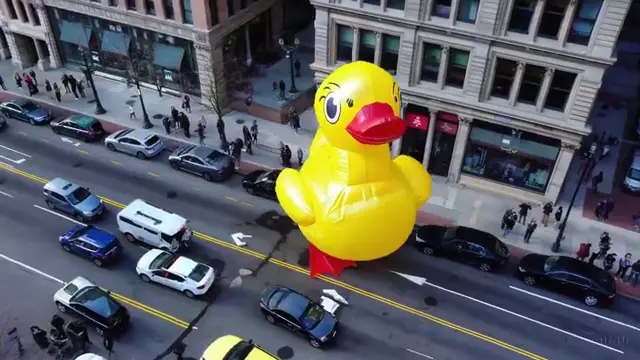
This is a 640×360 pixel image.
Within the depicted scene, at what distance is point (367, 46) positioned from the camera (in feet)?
98.2

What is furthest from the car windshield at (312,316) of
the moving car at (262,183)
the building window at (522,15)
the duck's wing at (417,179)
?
the building window at (522,15)

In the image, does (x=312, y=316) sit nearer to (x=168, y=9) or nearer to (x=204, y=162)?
(x=204, y=162)

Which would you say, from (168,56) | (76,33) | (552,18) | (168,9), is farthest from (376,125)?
(76,33)

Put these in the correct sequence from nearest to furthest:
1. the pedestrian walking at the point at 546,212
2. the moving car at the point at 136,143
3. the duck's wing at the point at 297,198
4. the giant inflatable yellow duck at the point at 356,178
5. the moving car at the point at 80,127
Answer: the giant inflatable yellow duck at the point at 356,178
the duck's wing at the point at 297,198
the pedestrian walking at the point at 546,212
the moving car at the point at 136,143
the moving car at the point at 80,127

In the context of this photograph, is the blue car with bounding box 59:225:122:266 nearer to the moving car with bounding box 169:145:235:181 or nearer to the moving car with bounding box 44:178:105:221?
the moving car with bounding box 44:178:105:221

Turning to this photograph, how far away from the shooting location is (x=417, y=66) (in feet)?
95.3

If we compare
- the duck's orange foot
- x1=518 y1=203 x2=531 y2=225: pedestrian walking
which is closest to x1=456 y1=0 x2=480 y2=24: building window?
x1=518 y1=203 x2=531 y2=225: pedestrian walking

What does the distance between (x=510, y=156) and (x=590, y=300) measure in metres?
8.51

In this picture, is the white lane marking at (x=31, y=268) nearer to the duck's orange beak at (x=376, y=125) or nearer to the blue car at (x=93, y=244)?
the blue car at (x=93, y=244)

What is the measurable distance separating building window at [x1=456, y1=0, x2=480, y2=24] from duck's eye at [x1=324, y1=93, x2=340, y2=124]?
Result: 1044 centimetres

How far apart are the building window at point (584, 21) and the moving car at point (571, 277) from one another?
9653mm

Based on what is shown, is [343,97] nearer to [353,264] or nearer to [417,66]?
[353,264]

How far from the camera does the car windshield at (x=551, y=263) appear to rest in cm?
2484

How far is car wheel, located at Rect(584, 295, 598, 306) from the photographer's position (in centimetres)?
2420
